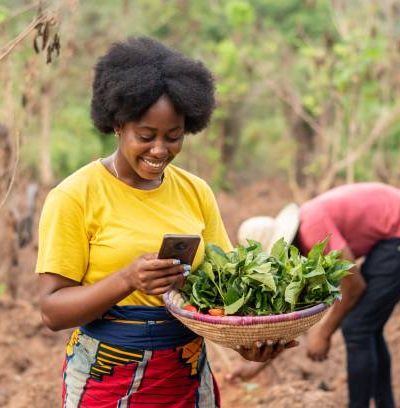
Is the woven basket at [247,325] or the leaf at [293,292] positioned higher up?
the leaf at [293,292]

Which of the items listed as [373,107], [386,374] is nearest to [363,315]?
[386,374]

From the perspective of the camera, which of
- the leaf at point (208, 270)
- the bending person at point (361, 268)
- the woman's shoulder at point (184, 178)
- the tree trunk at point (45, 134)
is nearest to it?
the leaf at point (208, 270)

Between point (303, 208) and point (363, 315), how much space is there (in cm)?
65

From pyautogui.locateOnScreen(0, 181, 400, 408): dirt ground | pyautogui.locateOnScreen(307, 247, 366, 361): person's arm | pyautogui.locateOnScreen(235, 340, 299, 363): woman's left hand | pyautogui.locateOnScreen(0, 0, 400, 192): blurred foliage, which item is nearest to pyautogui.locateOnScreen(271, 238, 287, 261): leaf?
pyautogui.locateOnScreen(235, 340, 299, 363): woman's left hand

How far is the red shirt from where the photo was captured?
3.60 metres

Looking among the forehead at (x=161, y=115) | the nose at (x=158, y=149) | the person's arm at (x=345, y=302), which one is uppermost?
the forehead at (x=161, y=115)

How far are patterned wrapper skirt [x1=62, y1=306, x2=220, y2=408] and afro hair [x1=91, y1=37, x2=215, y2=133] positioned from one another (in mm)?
694

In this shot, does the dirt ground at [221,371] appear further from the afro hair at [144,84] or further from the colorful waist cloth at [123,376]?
the afro hair at [144,84]

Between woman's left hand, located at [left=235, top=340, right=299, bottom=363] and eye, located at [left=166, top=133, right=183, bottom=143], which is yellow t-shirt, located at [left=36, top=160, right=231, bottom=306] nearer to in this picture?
eye, located at [left=166, top=133, right=183, bottom=143]

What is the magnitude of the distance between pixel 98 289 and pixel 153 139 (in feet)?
1.54

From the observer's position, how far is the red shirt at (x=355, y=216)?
3.60m

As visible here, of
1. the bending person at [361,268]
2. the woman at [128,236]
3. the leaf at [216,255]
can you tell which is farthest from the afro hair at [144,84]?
the bending person at [361,268]

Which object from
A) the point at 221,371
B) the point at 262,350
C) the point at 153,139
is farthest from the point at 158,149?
the point at 221,371

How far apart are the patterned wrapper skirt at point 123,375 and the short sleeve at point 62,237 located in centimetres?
28
